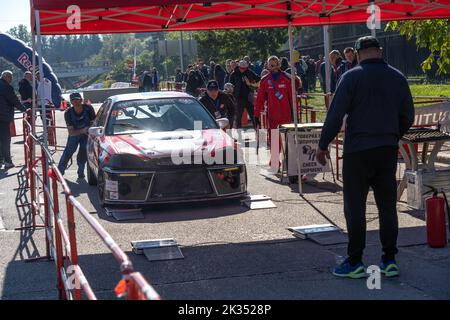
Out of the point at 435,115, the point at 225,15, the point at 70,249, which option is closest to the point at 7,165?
the point at 225,15

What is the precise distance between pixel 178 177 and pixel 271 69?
3.66m

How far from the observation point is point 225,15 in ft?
40.1

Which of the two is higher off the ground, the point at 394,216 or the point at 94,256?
the point at 394,216

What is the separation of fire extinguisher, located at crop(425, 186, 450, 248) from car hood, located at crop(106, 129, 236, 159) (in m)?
3.57

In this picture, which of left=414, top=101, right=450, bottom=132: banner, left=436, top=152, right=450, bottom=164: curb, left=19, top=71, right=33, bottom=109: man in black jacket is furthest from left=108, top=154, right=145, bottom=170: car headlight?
left=19, top=71, right=33, bottom=109: man in black jacket

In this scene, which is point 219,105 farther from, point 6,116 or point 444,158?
point 6,116

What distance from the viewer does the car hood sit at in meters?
10.7

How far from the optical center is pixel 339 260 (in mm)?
7883

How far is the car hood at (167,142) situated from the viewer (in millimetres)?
10703

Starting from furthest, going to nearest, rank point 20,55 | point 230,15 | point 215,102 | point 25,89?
point 20,55 < point 25,89 < point 215,102 < point 230,15

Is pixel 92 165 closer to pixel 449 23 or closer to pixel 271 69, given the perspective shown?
pixel 271 69

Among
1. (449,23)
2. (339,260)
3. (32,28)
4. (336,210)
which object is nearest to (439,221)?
(339,260)

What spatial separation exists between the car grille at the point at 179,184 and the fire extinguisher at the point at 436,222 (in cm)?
337

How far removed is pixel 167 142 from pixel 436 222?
166 inches
